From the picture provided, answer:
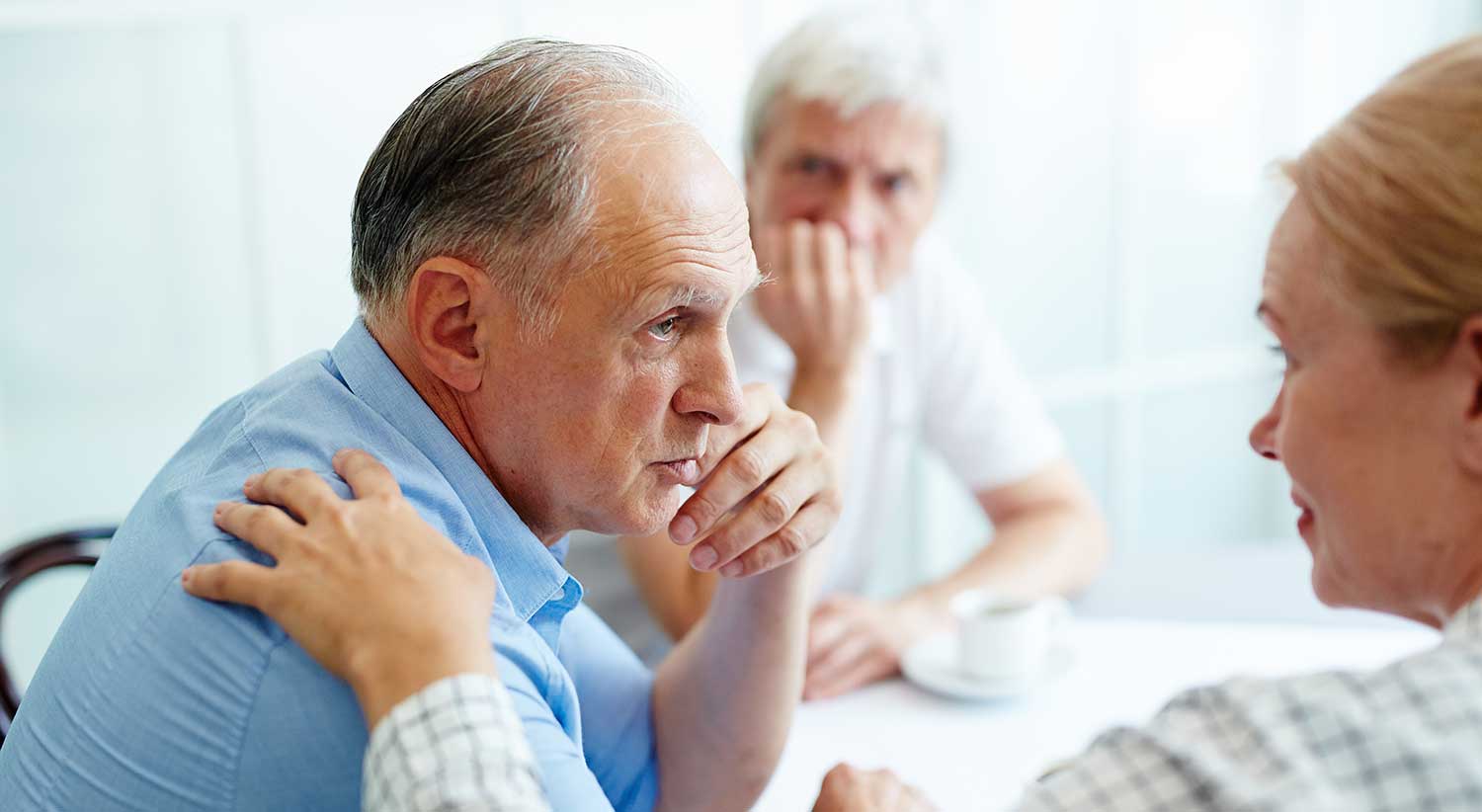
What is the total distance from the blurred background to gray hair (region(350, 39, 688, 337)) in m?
0.74

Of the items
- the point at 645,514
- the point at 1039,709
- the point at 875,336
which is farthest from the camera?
the point at 875,336

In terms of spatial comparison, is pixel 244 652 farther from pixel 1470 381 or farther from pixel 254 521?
pixel 1470 381

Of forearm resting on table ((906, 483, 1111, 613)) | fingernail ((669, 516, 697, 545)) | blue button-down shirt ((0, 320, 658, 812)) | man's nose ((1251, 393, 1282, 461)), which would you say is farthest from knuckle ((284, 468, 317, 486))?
forearm resting on table ((906, 483, 1111, 613))

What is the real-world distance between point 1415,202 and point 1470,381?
125mm

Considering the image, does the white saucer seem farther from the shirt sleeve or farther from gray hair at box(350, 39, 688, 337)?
gray hair at box(350, 39, 688, 337)

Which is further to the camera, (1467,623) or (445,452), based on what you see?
(445,452)

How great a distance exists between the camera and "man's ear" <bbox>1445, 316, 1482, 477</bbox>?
0.86 metres

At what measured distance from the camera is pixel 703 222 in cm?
107

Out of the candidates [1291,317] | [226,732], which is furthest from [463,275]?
[1291,317]

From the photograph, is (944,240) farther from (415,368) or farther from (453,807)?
(453,807)

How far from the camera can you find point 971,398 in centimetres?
221

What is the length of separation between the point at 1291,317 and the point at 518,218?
57 cm

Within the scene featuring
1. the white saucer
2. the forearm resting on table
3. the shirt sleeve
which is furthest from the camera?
the shirt sleeve

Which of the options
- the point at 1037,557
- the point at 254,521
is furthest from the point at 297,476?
the point at 1037,557
